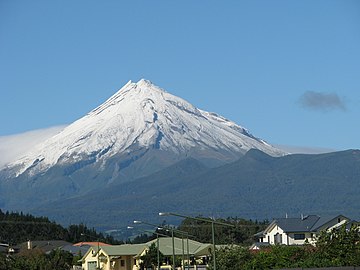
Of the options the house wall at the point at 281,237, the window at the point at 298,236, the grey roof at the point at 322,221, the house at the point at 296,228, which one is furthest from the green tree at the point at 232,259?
the window at the point at 298,236

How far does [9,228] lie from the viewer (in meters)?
182

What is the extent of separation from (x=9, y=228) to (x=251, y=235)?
4523 cm

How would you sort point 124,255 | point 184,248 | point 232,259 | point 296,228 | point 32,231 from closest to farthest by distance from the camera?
point 232,259, point 184,248, point 124,255, point 296,228, point 32,231

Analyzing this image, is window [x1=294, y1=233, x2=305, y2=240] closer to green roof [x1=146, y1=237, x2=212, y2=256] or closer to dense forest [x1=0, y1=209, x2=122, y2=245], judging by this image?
green roof [x1=146, y1=237, x2=212, y2=256]

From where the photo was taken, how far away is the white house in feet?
431

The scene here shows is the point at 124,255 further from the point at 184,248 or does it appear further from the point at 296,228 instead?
the point at 296,228

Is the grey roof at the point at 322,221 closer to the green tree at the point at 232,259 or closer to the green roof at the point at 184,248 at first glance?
the green roof at the point at 184,248

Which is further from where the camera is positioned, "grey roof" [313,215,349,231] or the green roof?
"grey roof" [313,215,349,231]

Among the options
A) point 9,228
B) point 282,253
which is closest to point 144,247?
point 282,253

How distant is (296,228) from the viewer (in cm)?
13400

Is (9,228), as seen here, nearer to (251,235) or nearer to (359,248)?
(251,235)

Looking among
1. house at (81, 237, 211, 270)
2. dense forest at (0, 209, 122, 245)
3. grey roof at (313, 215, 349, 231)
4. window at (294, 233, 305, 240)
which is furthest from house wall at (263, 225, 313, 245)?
dense forest at (0, 209, 122, 245)

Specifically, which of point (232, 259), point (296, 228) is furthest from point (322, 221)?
point (232, 259)

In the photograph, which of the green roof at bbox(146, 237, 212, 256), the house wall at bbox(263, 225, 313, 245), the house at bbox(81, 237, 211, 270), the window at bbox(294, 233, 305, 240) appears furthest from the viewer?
the window at bbox(294, 233, 305, 240)
